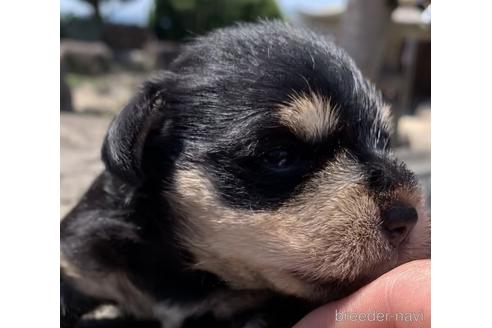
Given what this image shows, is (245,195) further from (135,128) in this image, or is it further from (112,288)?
(112,288)

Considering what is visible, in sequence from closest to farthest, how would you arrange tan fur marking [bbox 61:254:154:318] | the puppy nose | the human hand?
the human hand, the puppy nose, tan fur marking [bbox 61:254:154:318]

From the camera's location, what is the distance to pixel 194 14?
1.97 metres

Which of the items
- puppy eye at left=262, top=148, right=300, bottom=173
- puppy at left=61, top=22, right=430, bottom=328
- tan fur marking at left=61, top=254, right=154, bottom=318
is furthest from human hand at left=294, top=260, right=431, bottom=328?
tan fur marking at left=61, top=254, right=154, bottom=318

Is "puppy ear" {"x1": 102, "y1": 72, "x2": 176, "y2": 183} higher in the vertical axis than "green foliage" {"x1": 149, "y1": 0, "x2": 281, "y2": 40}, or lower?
lower

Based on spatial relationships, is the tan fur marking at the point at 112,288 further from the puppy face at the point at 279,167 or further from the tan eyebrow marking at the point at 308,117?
the tan eyebrow marking at the point at 308,117

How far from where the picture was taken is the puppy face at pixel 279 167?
3.27ft

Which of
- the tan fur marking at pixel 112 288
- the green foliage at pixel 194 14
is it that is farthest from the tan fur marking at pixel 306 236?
the green foliage at pixel 194 14

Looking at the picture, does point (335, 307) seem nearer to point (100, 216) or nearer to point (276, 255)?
point (276, 255)

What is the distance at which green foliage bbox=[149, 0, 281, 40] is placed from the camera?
1.71 metres

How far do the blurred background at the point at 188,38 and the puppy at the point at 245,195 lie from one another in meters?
0.16

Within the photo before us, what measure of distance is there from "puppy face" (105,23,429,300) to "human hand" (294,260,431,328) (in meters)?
0.05

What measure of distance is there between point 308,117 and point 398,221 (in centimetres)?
24

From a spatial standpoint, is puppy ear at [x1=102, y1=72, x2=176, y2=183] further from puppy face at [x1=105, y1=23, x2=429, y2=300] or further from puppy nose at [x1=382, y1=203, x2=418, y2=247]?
puppy nose at [x1=382, y1=203, x2=418, y2=247]
